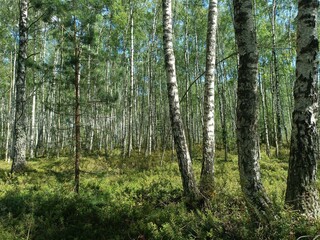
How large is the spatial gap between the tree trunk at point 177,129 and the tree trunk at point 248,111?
2.03 metres

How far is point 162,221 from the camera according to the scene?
5086mm

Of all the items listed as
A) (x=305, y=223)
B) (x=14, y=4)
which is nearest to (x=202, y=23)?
(x=14, y=4)

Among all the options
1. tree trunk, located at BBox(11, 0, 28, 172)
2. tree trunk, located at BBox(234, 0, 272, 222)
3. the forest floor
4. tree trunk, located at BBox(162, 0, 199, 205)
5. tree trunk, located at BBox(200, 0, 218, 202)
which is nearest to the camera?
the forest floor

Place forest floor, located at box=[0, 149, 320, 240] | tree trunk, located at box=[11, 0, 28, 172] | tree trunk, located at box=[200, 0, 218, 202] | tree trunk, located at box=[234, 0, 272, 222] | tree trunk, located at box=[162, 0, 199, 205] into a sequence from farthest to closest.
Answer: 1. tree trunk, located at box=[11, 0, 28, 172]
2. tree trunk, located at box=[200, 0, 218, 202]
3. tree trunk, located at box=[162, 0, 199, 205]
4. tree trunk, located at box=[234, 0, 272, 222]
5. forest floor, located at box=[0, 149, 320, 240]

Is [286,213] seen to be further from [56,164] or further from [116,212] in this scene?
[56,164]

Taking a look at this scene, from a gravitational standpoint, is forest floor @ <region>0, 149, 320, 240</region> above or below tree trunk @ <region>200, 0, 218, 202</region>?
below

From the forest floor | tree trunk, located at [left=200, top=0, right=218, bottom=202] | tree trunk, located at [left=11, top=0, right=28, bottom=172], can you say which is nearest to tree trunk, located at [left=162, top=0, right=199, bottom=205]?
the forest floor

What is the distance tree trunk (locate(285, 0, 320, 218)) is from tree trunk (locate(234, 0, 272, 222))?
483 millimetres

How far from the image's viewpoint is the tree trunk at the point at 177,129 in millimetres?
6020

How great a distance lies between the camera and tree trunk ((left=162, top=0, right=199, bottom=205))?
6020 mm

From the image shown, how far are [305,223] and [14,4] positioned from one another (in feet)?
80.0

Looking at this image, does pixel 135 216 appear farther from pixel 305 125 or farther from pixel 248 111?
pixel 305 125

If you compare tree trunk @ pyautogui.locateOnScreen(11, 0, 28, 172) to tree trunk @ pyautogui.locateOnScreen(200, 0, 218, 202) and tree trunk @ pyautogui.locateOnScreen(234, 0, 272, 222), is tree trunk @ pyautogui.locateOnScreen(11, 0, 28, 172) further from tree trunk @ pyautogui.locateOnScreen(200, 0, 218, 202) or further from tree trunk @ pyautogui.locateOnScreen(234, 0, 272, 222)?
tree trunk @ pyautogui.locateOnScreen(234, 0, 272, 222)

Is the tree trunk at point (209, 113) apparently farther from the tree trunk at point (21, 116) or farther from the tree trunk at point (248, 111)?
the tree trunk at point (21, 116)
